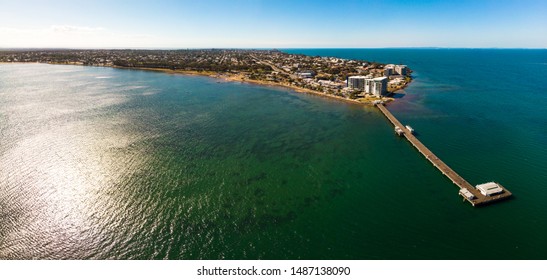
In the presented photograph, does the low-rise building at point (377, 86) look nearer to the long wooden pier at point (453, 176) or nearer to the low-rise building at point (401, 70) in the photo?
the long wooden pier at point (453, 176)

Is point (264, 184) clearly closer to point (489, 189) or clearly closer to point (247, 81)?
point (489, 189)

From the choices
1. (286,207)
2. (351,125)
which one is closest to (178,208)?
(286,207)

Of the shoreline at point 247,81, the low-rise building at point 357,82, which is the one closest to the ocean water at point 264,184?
the shoreline at point 247,81

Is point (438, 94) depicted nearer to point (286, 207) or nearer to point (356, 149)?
point (356, 149)

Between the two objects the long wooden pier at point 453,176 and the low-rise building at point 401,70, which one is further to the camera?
the low-rise building at point 401,70

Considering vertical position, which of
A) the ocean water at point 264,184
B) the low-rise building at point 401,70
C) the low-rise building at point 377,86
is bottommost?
the ocean water at point 264,184

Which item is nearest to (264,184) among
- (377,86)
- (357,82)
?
(377,86)

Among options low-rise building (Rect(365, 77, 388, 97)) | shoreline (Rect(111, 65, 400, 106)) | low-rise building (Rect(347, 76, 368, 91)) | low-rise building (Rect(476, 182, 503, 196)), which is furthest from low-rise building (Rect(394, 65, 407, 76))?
low-rise building (Rect(476, 182, 503, 196))

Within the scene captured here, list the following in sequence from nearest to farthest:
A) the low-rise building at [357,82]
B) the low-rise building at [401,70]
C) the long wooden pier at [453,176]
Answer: the long wooden pier at [453,176] < the low-rise building at [357,82] < the low-rise building at [401,70]
